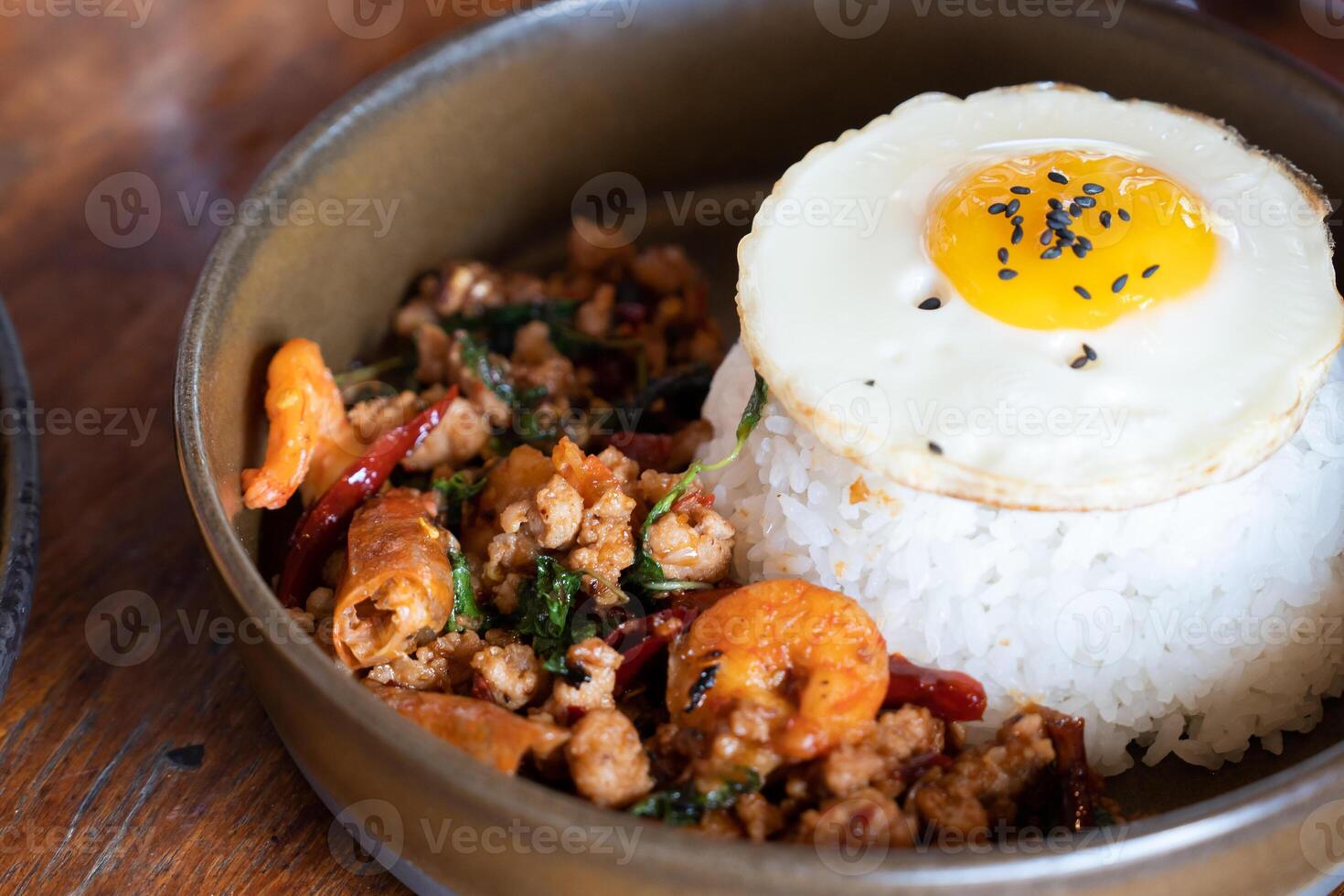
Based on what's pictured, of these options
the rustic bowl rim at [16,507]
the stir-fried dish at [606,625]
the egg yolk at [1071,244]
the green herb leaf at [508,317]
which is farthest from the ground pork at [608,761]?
the green herb leaf at [508,317]

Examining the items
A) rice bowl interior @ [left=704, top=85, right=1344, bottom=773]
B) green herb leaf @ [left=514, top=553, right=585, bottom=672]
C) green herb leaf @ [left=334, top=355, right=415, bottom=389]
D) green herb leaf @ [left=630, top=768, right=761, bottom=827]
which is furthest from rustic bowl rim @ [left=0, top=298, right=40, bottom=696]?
rice bowl interior @ [left=704, top=85, right=1344, bottom=773]

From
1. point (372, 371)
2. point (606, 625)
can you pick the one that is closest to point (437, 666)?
point (606, 625)

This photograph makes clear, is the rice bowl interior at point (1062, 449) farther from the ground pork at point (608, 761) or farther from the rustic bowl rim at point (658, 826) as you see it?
the ground pork at point (608, 761)

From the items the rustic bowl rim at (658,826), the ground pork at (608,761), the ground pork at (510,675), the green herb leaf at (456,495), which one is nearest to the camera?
the rustic bowl rim at (658,826)

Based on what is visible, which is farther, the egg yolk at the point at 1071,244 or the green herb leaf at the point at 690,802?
the egg yolk at the point at 1071,244

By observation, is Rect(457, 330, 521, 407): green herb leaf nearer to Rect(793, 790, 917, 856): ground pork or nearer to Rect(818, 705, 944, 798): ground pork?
Rect(818, 705, 944, 798): ground pork

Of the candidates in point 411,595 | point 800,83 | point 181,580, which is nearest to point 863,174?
point 800,83

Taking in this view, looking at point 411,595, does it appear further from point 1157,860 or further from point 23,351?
point 23,351

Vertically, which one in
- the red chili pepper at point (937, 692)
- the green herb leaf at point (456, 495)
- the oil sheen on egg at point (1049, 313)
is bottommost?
the red chili pepper at point (937, 692)
